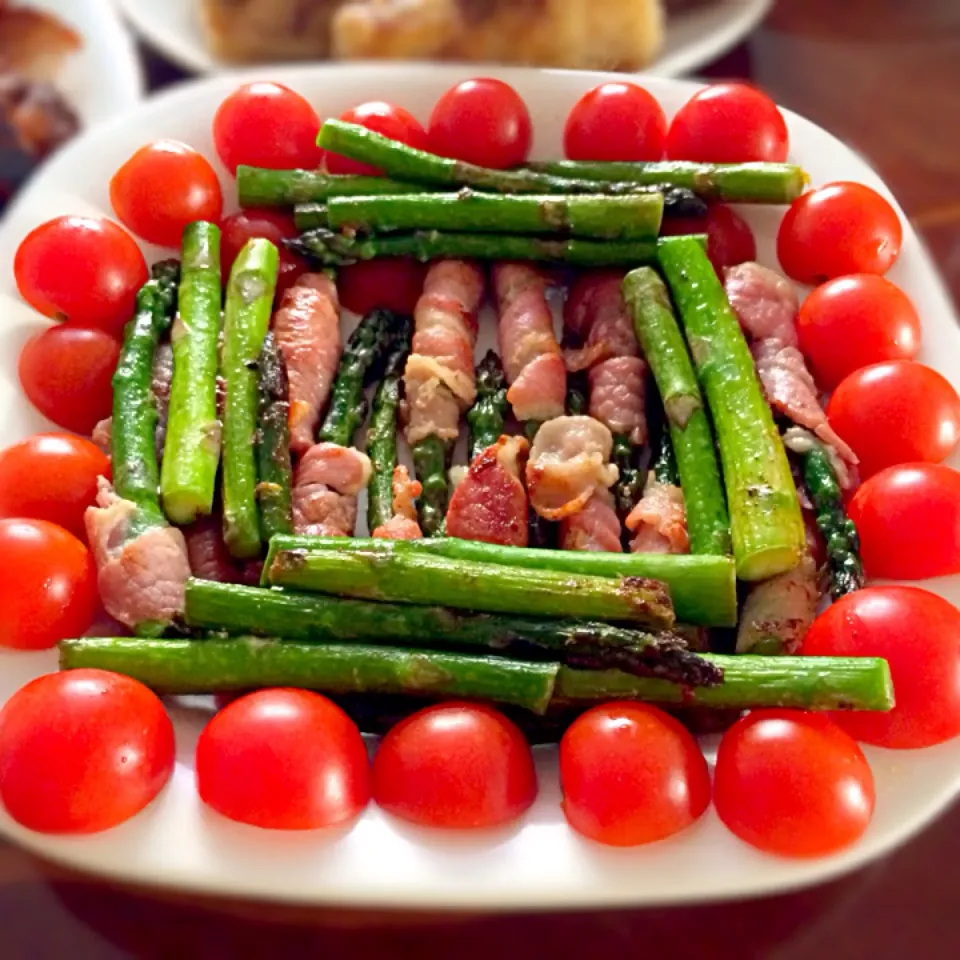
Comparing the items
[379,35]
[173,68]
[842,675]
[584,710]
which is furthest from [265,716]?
[173,68]

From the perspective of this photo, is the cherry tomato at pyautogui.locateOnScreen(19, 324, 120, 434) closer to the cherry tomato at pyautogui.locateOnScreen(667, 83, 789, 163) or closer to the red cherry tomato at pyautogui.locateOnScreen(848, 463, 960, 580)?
the cherry tomato at pyautogui.locateOnScreen(667, 83, 789, 163)

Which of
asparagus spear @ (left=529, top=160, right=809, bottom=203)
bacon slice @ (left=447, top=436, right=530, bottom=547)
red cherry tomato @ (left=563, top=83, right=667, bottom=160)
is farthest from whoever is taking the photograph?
red cherry tomato @ (left=563, top=83, right=667, bottom=160)

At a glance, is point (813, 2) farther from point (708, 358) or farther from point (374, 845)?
point (374, 845)

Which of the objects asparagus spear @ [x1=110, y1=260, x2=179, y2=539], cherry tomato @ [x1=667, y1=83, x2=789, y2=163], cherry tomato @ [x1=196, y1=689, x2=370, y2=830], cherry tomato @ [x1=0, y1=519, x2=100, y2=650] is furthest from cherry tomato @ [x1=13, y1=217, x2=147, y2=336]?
cherry tomato @ [x1=667, y1=83, x2=789, y2=163]

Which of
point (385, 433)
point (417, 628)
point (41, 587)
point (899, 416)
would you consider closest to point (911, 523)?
point (899, 416)

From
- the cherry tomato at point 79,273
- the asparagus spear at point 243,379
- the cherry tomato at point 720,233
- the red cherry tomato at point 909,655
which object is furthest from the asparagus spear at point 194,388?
the red cherry tomato at point 909,655

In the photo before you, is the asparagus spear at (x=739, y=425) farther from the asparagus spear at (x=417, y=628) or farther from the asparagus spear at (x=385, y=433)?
the asparagus spear at (x=385, y=433)
